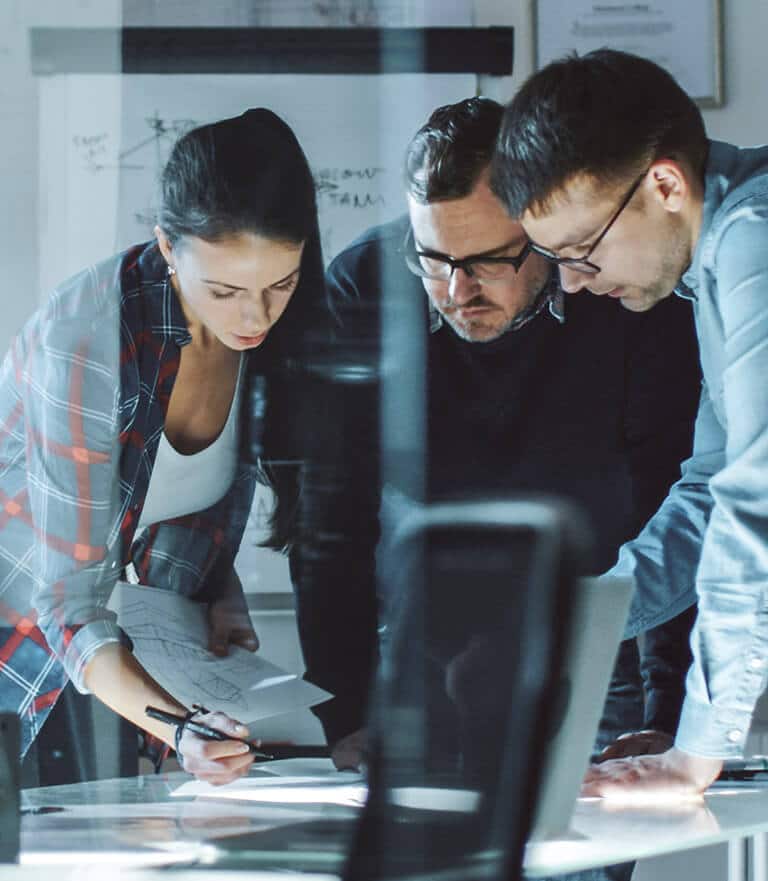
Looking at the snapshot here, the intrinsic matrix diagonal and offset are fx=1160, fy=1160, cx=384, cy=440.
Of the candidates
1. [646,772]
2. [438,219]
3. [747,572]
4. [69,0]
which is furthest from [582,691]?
[69,0]

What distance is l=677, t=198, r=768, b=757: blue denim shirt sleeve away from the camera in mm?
1541

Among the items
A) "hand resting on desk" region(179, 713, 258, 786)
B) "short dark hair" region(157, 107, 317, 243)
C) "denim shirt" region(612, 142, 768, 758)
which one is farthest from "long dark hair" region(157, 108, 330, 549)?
"denim shirt" region(612, 142, 768, 758)

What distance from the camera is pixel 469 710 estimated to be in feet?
3.70

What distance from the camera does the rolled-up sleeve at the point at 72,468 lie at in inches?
57.9

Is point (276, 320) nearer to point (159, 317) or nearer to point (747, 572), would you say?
point (159, 317)

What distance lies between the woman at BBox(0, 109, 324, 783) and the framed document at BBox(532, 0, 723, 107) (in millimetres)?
478

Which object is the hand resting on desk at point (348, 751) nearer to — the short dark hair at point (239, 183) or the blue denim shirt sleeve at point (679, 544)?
the blue denim shirt sleeve at point (679, 544)

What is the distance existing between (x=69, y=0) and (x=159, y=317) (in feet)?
1.43

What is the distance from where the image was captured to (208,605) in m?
1.53

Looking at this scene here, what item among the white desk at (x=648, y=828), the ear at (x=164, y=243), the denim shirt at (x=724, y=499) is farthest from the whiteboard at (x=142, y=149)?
the white desk at (x=648, y=828)

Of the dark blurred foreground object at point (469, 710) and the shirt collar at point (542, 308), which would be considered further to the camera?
the shirt collar at point (542, 308)

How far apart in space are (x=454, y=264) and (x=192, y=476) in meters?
0.45

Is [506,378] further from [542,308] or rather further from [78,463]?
[78,463]

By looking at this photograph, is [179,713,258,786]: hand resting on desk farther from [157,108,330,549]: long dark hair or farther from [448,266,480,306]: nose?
[448,266,480,306]: nose
